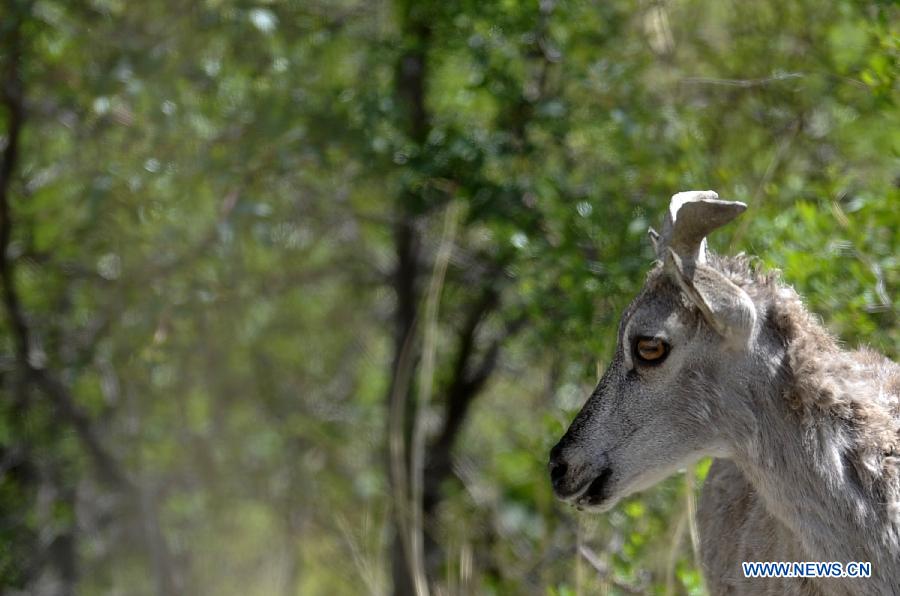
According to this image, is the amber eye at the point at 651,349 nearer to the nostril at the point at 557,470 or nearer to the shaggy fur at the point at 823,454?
the shaggy fur at the point at 823,454

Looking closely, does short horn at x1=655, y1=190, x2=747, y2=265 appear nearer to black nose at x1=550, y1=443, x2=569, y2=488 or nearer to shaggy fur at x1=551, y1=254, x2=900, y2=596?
shaggy fur at x1=551, y1=254, x2=900, y2=596

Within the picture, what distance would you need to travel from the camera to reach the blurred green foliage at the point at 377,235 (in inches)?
248

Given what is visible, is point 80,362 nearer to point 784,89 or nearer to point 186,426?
point 186,426

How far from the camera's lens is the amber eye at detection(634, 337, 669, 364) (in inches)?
149

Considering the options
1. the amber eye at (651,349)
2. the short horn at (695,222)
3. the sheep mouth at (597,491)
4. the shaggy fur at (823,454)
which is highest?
the short horn at (695,222)

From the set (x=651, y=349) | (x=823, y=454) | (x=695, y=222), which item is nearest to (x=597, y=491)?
(x=651, y=349)

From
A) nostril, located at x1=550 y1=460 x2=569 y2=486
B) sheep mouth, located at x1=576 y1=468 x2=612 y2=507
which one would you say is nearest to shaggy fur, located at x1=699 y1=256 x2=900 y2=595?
sheep mouth, located at x1=576 y1=468 x2=612 y2=507

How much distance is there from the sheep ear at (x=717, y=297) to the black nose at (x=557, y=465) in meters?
0.72

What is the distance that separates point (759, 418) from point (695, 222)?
2.28ft

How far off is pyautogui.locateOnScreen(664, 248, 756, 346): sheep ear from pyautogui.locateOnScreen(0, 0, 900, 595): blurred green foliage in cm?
155

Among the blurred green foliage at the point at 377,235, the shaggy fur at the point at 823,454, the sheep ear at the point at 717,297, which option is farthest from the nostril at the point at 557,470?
the blurred green foliage at the point at 377,235

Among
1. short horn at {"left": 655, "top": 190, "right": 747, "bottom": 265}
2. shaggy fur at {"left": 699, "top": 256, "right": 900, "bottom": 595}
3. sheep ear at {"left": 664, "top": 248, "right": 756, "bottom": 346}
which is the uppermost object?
short horn at {"left": 655, "top": 190, "right": 747, "bottom": 265}

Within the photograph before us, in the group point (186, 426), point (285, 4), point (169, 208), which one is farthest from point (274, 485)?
point (285, 4)

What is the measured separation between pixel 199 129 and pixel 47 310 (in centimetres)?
230
